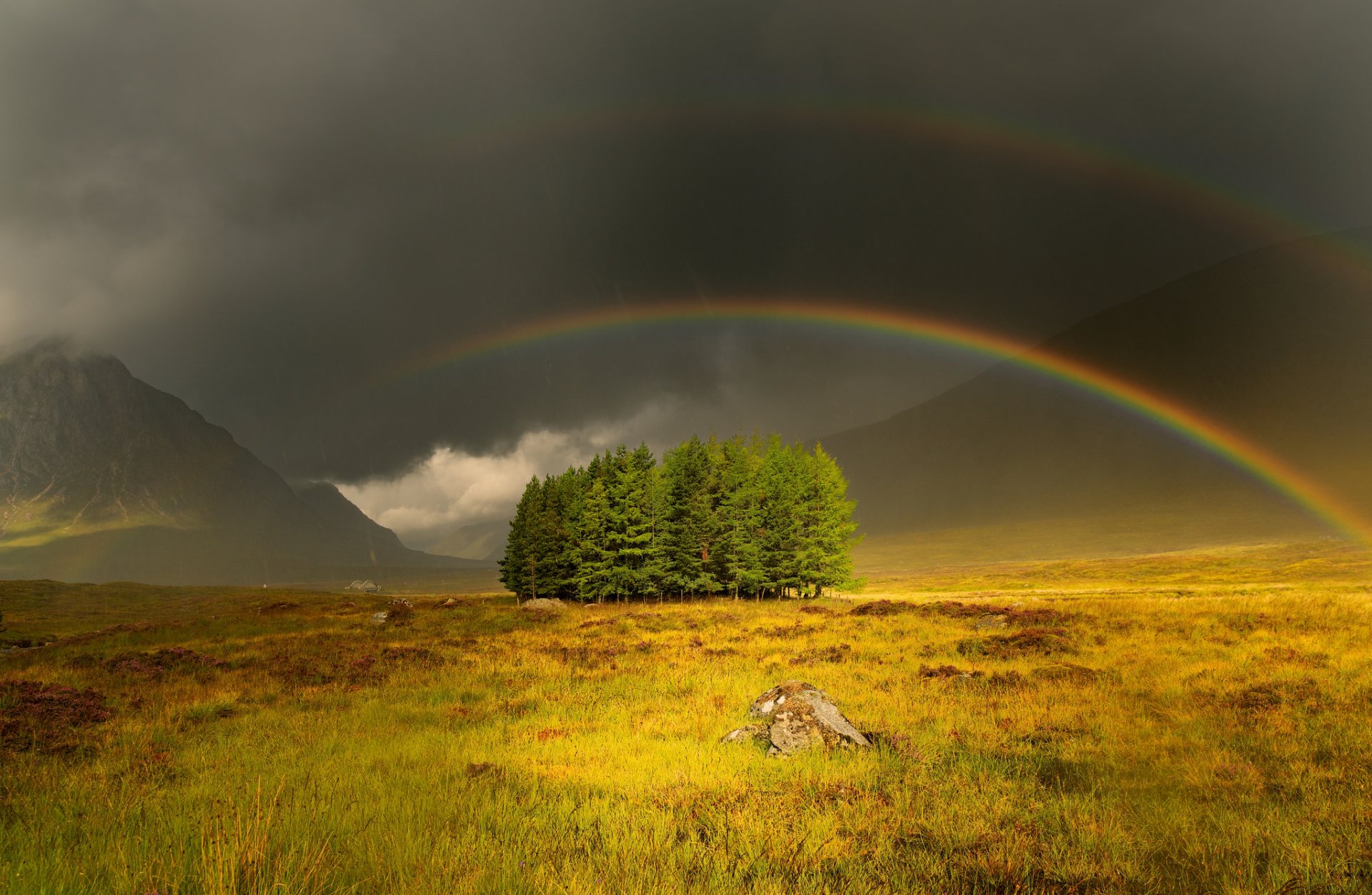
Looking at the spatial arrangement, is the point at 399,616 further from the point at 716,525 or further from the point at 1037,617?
the point at 1037,617

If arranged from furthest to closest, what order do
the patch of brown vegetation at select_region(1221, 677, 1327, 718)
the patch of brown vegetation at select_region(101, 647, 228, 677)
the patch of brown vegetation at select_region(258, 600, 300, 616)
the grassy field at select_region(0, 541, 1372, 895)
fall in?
the patch of brown vegetation at select_region(258, 600, 300, 616) → the patch of brown vegetation at select_region(101, 647, 228, 677) → the patch of brown vegetation at select_region(1221, 677, 1327, 718) → the grassy field at select_region(0, 541, 1372, 895)

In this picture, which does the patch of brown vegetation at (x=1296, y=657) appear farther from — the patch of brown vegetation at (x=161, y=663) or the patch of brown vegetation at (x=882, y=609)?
the patch of brown vegetation at (x=161, y=663)

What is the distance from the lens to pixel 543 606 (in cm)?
4400

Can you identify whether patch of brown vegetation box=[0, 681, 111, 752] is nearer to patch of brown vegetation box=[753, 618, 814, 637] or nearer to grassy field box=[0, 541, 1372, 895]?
grassy field box=[0, 541, 1372, 895]

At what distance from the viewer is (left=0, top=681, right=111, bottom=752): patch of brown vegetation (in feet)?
32.9

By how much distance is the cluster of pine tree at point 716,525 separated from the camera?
50.9 m

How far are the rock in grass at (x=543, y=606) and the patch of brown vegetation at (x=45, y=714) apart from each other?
25236mm

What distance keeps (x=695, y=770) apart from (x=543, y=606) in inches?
1488

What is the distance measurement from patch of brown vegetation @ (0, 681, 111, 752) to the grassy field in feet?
0.29

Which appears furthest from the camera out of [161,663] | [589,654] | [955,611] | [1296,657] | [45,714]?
[955,611]

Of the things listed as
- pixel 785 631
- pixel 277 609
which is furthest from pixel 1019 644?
pixel 277 609

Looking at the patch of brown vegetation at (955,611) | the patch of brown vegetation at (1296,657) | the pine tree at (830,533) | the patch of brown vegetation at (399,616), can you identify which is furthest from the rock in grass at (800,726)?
the pine tree at (830,533)

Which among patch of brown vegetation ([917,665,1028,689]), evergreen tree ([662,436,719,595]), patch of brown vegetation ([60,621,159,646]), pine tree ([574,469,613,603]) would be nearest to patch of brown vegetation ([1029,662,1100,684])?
patch of brown vegetation ([917,665,1028,689])

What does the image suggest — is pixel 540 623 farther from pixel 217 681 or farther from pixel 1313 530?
pixel 1313 530
